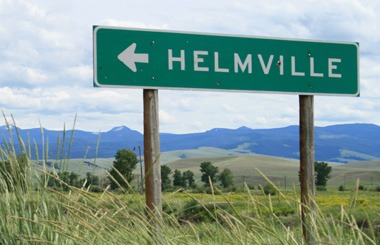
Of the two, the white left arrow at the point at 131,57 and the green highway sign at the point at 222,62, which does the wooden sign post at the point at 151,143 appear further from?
the white left arrow at the point at 131,57

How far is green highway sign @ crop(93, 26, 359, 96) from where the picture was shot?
6.03 metres

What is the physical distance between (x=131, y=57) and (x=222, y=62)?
937 millimetres

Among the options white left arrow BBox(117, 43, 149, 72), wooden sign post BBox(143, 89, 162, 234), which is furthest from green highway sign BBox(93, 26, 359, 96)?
wooden sign post BBox(143, 89, 162, 234)

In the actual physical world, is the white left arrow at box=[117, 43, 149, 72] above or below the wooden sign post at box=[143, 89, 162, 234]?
above

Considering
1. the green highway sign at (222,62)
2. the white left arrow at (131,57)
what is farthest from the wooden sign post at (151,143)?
the white left arrow at (131,57)

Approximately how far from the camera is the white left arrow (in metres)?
6.05

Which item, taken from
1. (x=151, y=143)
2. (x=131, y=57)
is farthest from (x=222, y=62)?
(x=151, y=143)

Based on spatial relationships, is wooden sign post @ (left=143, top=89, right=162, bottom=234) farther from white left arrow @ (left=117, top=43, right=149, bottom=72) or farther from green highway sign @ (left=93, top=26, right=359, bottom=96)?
white left arrow @ (left=117, top=43, right=149, bottom=72)

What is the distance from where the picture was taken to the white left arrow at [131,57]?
19.9ft

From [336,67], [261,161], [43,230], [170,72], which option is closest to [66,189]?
[43,230]

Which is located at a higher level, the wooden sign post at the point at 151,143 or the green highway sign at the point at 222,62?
the green highway sign at the point at 222,62

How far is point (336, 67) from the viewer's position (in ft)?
23.0

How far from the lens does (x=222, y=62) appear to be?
6418 millimetres

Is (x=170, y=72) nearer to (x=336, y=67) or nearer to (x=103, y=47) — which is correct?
(x=103, y=47)
